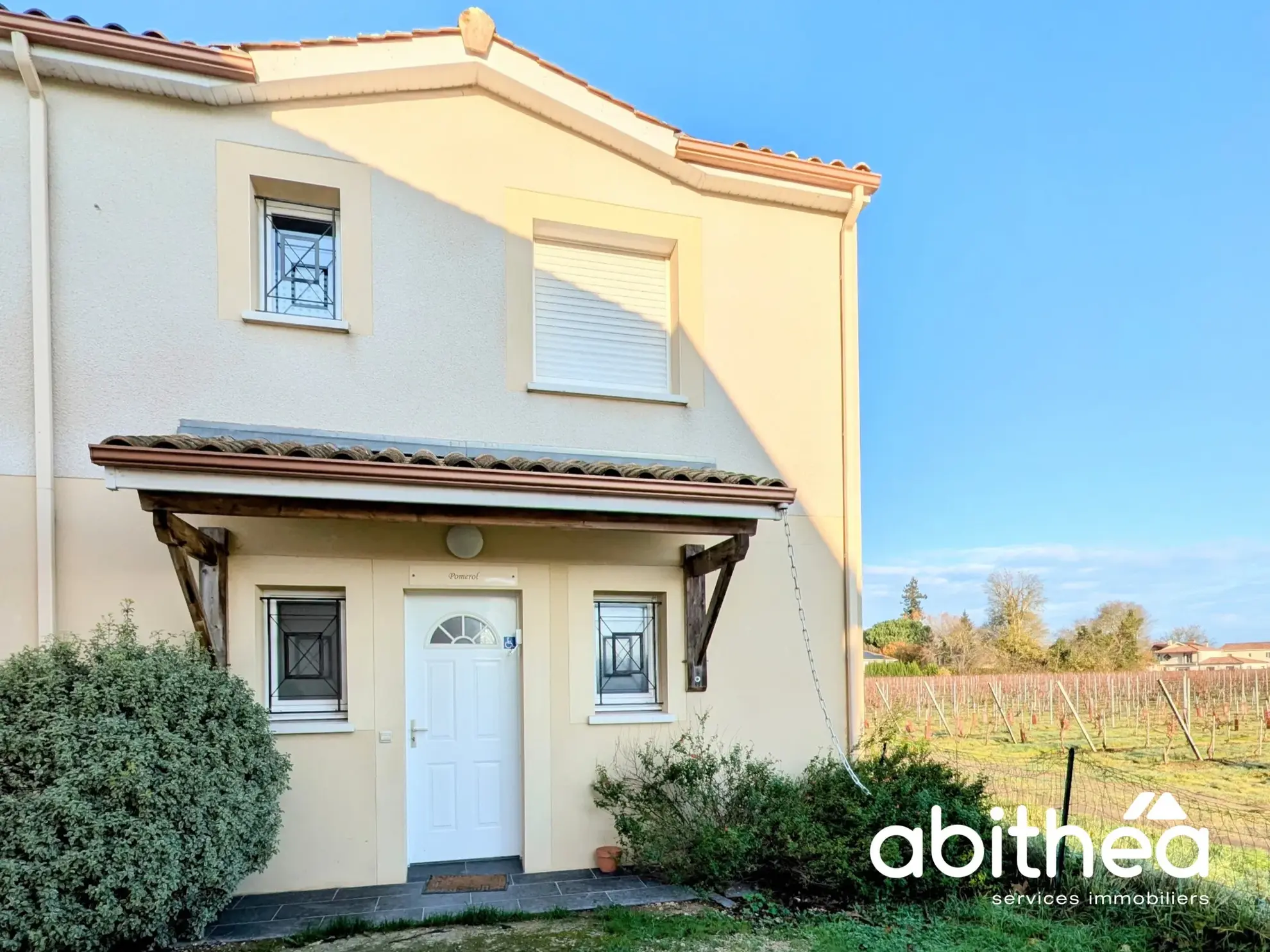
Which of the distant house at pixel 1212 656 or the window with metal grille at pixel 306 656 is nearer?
the window with metal grille at pixel 306 656

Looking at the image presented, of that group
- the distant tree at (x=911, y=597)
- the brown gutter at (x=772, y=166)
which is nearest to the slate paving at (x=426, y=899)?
the brown gutter at (x=772, y=166)

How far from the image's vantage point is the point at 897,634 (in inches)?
1569

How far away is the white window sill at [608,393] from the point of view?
22.4 ft

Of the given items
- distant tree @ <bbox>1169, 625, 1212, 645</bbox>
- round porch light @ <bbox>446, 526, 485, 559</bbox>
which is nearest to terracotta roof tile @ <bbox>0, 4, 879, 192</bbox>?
round porch light @ <bbox>446, 526, 485, 559</bbox>

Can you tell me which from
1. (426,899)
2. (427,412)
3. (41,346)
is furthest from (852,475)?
(41,346)

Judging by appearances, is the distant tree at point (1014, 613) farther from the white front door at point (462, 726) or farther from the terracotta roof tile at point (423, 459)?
the terracotta roof tile at point (423, 459)

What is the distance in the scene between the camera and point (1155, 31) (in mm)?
10961

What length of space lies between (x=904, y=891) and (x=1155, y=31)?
1292 cm

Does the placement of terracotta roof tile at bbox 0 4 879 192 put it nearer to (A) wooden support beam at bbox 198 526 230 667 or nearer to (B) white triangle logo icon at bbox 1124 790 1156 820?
(A) wooden support beam at bbox 198 526 230 667

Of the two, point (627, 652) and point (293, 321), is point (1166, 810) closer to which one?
point (627, 652)

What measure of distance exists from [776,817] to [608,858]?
5.33 feet

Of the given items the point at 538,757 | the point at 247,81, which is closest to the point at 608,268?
the point at 247,81

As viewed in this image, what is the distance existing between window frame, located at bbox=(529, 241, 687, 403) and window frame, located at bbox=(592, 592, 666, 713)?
6.55 ft

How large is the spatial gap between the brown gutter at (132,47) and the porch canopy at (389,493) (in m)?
3.25
